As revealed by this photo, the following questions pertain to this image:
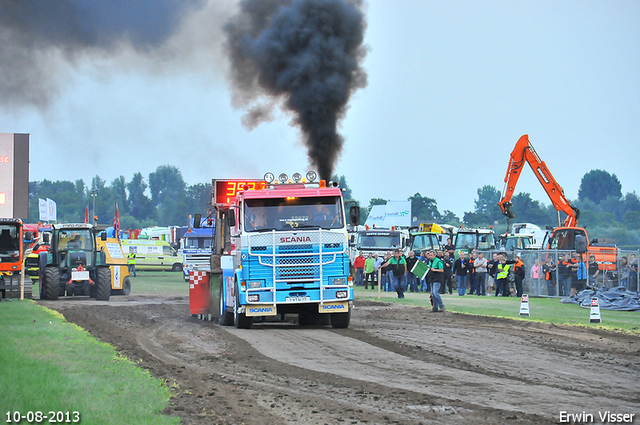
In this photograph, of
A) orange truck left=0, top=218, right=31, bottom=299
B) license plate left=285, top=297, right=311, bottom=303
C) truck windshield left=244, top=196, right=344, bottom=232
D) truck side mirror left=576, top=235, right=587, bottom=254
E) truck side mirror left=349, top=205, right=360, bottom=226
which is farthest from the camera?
truck side mirror left=576, top=235, right=587, bottom=254

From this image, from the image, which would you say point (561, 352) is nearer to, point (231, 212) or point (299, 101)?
point (231, 212)

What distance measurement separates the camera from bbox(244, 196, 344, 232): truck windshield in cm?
1714

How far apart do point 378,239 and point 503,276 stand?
15.5 m

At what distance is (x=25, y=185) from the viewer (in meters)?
31.3

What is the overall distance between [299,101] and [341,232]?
32.1 ft

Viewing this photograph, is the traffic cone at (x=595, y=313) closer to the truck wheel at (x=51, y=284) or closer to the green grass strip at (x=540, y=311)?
the green grass strip at (x=540, y=311)

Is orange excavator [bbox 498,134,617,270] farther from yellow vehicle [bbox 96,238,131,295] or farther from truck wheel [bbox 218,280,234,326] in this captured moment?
truck wheel [bbox 218,280,234,326]

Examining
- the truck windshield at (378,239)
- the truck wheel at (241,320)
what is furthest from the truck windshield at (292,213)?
the truck windshield at (378,239)

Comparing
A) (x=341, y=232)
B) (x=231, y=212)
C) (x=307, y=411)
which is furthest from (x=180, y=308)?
(x=307, y=411)

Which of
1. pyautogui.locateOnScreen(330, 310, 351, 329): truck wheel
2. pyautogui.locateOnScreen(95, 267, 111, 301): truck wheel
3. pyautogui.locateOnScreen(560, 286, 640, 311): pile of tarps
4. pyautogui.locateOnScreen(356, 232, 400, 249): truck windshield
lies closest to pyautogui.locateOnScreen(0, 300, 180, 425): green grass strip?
pyautogui.locateOnScreen(330, 310, 351, 329): truck wheel

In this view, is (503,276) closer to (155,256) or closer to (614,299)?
(614,299)

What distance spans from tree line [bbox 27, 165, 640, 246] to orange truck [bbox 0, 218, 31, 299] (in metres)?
92.7

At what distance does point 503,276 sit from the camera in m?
30.3

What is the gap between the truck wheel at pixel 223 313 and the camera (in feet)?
61.8
